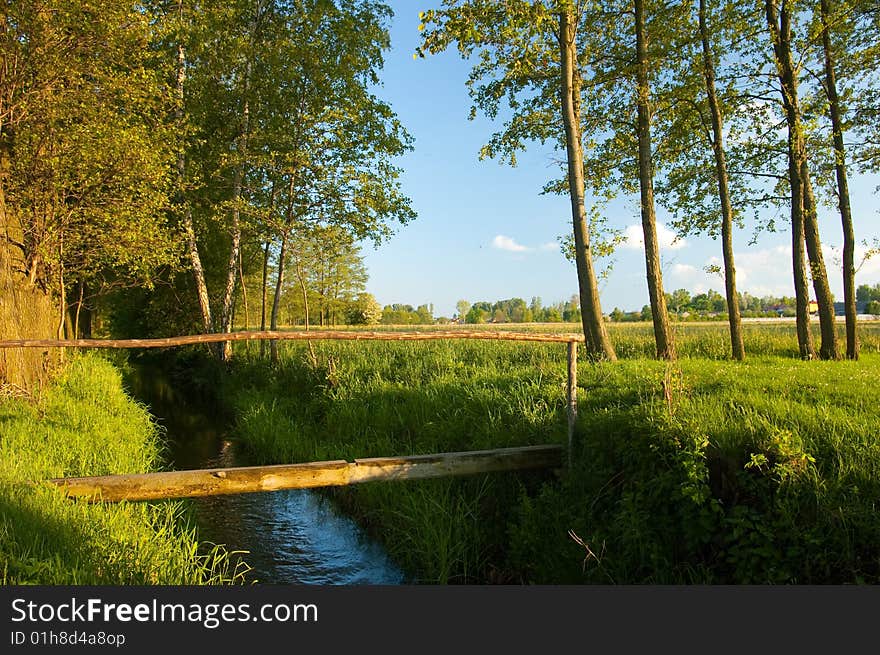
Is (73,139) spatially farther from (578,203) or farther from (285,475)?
(578,203)

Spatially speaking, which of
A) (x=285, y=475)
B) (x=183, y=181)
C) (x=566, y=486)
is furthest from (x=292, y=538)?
(x=183, y=181)

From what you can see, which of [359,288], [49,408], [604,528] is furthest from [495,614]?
[359,288]

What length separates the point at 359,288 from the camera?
2670 inches

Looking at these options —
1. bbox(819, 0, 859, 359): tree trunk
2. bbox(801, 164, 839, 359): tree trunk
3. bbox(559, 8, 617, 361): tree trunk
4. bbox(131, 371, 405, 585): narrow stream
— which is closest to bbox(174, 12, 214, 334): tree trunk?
bbox(131, 371, 405, 585): narrow stream

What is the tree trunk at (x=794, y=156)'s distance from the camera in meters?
13.4

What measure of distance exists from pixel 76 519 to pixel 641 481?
5.26 metres

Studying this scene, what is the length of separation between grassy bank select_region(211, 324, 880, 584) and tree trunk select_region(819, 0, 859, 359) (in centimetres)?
704

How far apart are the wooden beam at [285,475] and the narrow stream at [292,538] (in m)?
1.21

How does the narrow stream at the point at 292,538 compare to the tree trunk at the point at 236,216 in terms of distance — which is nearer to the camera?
the narrow stream at the point at 292,538

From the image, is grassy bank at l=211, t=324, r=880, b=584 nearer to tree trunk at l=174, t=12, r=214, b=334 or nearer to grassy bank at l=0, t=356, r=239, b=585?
grassy bank at l=0, t=356, r=239, b=585

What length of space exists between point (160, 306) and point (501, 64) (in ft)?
75.9

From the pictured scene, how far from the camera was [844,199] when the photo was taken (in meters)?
14.5

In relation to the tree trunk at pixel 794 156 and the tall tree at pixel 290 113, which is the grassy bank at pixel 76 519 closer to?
the tall tree at pixel 290 113

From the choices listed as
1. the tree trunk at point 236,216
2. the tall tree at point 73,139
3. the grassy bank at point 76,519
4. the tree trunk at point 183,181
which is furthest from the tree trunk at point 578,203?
the tree trunk at point 183,181
